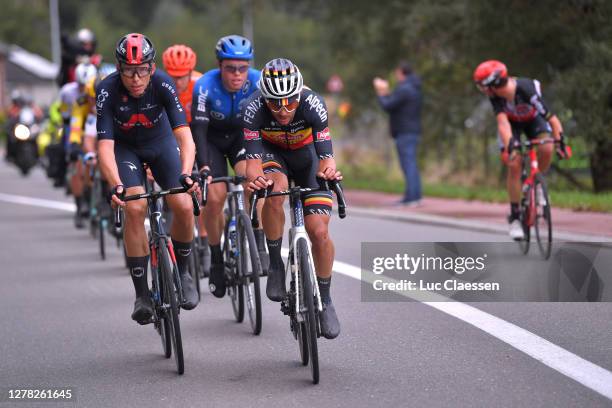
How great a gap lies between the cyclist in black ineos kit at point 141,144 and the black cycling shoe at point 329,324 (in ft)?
3.14

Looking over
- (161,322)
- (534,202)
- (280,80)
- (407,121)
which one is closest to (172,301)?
(161,322)

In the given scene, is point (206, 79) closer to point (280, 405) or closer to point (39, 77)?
point (280, 405)

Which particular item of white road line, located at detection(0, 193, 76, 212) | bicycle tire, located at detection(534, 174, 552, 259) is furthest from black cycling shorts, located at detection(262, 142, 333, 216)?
white road line, located at detection(0, 193, 76, 212)

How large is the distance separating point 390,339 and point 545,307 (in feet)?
4.95

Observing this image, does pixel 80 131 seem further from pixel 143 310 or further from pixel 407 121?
pixel 143 310

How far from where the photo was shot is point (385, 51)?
27672mm

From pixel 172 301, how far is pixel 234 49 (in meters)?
2.82

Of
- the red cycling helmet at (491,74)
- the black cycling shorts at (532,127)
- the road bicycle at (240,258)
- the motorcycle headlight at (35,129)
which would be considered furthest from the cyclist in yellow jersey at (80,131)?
the motorcycle headlight at (35,129)

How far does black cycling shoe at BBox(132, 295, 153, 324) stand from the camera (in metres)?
7.67

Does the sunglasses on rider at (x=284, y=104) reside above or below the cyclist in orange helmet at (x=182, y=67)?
below

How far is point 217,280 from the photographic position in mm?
9273

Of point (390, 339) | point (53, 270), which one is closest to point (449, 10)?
point (53, 270)

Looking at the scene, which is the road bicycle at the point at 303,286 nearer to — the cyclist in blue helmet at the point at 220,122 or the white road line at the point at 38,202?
the cyclist in blue helmet at the point at 220,122

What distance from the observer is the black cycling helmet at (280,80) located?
23.5 feet
